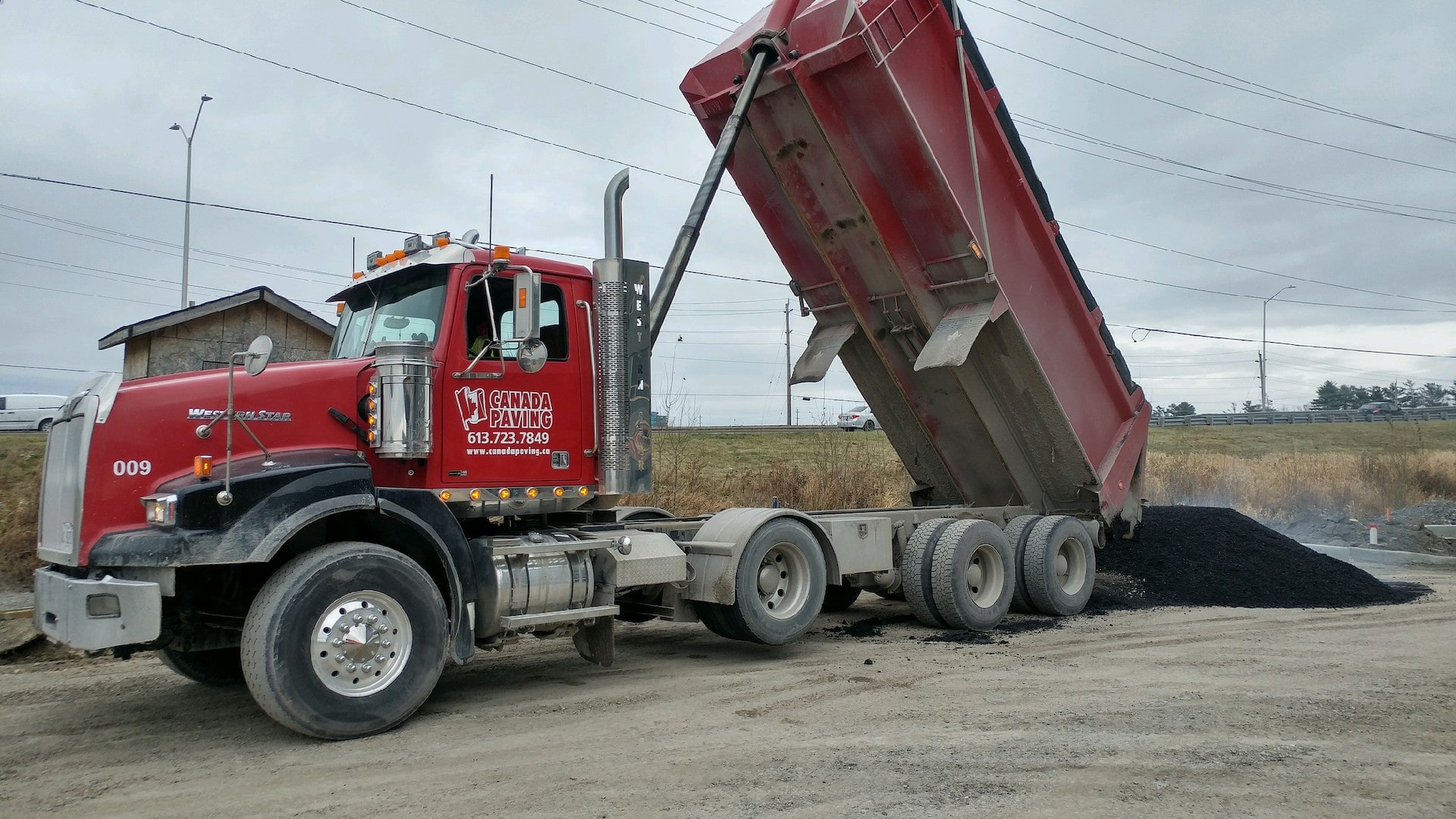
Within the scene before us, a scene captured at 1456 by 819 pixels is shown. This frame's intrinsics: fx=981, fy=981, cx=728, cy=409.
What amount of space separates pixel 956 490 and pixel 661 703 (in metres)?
5.15

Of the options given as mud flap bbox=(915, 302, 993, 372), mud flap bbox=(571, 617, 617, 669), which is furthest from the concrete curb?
mud flap bbox=(571, 617, 617, 669)

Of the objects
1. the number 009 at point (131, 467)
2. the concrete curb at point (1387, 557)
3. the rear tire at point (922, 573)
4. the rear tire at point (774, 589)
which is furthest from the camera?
the concrete curb at point (1387, 557)

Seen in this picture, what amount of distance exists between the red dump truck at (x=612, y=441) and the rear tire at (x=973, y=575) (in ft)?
0.10

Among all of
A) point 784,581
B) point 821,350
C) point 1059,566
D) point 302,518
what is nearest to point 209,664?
point 302,518

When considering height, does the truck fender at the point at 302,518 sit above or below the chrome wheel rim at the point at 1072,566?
above

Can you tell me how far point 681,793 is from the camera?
428 cm

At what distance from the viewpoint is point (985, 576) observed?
8945 mm

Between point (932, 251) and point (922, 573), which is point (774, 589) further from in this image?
point (932, 251)

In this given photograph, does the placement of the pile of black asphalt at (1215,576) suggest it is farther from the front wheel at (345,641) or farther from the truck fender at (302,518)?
the truck fender at (302,518)

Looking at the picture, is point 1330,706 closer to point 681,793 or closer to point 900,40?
point 681,793

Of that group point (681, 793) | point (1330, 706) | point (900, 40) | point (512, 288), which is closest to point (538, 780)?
point (681, 793)

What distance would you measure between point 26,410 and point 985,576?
34.1 m

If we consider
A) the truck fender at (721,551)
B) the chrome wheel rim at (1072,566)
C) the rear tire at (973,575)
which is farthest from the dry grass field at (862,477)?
→ the truck fender at (721,551)

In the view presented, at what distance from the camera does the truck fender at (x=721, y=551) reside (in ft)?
22.7
